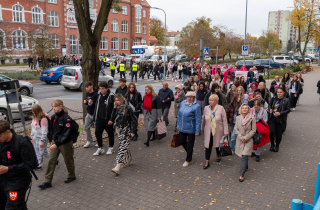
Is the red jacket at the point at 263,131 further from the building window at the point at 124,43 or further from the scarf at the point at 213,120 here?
the building window at the point at 124,43

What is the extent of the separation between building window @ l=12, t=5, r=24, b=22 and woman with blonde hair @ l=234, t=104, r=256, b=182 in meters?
50.7

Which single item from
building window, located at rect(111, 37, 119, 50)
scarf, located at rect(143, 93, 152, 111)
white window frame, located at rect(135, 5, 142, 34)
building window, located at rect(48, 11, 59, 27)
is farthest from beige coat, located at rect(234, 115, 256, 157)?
white window frame, located at rect(135, 5, 142, 34)

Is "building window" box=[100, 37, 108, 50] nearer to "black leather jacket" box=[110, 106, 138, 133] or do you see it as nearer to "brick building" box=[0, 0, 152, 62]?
"brick building" box=[0, 0, 152, 62]

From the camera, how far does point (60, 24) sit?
5378 cm

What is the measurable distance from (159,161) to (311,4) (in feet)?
146

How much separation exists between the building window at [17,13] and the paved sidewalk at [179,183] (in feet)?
157

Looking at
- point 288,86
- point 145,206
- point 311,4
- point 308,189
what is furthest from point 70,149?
point 311,4

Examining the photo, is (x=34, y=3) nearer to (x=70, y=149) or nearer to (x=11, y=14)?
(x=11, y=14)

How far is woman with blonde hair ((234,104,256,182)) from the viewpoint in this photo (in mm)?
6211

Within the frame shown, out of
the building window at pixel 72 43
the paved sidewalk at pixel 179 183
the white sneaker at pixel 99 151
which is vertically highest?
the building window at pixel 72 43

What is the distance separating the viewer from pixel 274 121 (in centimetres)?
801

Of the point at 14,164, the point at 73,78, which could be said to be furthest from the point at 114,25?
the point at 14,164

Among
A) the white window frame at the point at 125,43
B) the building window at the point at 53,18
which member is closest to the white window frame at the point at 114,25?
the white window frame at the point at 125,43

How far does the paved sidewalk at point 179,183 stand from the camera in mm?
5297
